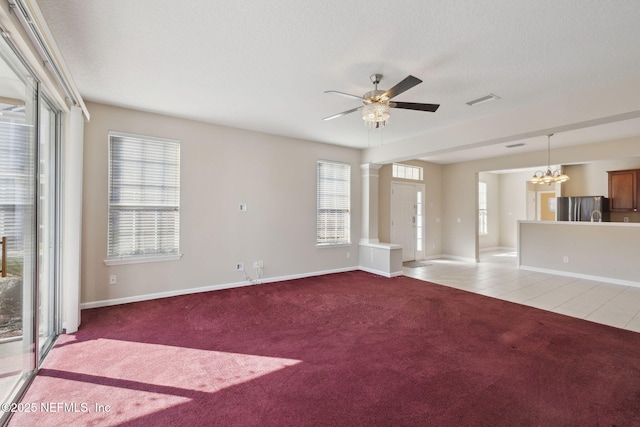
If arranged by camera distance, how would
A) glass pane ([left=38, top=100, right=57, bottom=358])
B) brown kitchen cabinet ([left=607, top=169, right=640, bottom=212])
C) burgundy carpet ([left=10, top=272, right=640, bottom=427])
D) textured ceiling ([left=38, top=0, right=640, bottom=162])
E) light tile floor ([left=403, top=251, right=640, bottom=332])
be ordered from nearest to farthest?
burgundy carpet ([left=10, top=272, right=640, bottom=427]) → textured ceiling ([left=38, top=0, right=640, bottom=162]) → glass pane ([left=38, top=100, right=57, bottom=358]) → light tile floor ([left=403, top=251, right=640, bottom=332]) → brown kitchen cabinet ([left=607, top=169, right=640, bottom=212])

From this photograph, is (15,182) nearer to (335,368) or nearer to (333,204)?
(335,368)

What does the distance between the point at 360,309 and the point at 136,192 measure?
3.53 meters

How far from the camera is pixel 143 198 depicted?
13.3 ft

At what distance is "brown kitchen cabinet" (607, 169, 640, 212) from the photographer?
6516mm

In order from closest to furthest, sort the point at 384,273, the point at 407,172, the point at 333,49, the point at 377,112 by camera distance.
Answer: the point at 333,49, the point at 377,112, the point at 384,273, the point at 407,172

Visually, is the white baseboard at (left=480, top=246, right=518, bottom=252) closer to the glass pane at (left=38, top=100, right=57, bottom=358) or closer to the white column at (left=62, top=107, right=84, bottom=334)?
the white column at (left=62, top=107, right=84, bottom=334)

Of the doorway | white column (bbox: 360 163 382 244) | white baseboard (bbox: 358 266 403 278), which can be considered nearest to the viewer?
white baseboard (bbox: 358 266 403 278)

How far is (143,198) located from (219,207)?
1.06 metres

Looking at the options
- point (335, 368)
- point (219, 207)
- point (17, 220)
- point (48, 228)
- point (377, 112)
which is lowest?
point (335, 368)

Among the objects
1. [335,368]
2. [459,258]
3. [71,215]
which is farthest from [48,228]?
[459,258]

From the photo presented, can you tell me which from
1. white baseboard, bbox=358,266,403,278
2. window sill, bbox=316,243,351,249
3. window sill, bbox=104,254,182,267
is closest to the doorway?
white baseboard, bbox=358,266,403,278

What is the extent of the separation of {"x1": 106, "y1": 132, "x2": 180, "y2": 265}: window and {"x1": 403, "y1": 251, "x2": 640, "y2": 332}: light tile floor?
473cm

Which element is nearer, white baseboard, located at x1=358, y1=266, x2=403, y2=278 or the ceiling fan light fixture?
the ceiling fan light fixture

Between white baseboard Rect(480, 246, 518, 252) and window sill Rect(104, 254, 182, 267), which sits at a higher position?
window sill Rect(104, 254, 182, 267)
